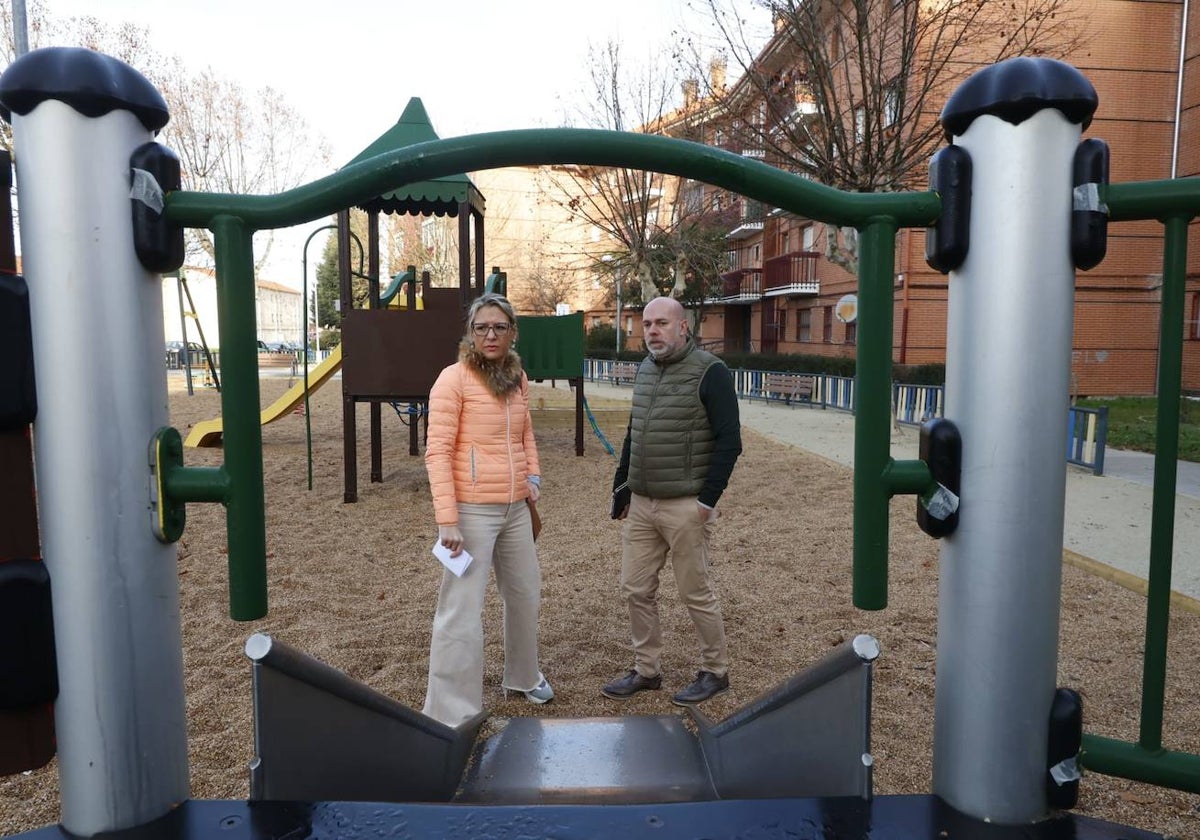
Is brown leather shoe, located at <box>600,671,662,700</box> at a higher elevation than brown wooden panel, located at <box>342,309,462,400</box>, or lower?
lower

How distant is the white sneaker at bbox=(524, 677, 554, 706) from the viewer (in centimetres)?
344

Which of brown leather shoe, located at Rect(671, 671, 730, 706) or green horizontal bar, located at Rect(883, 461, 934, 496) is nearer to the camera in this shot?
green horizontal bar, located at Rect(883, 461, 934, 496)

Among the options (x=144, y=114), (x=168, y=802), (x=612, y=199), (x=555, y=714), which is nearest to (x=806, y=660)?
(x=555, y=714)

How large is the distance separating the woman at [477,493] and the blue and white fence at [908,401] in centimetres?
157

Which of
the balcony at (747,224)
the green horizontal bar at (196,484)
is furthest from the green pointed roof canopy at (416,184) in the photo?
the balcony at (747,224)

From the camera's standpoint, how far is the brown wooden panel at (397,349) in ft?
25.2

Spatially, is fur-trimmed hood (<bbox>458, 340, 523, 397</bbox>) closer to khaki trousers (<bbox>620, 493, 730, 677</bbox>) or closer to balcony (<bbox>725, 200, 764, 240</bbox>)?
khaki trousers (<bbox>620, 493, 730, 677</bbox>)

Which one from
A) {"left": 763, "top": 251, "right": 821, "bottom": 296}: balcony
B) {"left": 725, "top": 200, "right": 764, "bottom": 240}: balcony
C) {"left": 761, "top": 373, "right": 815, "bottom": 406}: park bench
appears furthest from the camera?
{"left": 725, "top": 200, "right": 764, "bottom": 240}: balcony

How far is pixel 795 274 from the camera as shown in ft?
86.0

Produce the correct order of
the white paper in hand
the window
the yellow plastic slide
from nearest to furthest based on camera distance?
the white paper in hand < the yellow plastic slide < the window

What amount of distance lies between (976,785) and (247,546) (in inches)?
Result: 41.1

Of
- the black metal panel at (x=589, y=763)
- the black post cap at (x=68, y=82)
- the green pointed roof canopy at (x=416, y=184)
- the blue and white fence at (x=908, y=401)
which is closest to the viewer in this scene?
the black post cap at (x=68, y=82)

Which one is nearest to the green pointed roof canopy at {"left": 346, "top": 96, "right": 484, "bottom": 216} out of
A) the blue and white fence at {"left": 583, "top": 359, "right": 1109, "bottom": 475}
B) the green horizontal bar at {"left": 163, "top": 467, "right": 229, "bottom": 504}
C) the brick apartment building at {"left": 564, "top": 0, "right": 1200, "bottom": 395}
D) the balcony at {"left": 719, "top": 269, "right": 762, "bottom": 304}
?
the blue and white fence at {"left": 583, "top": 359, "right": 1109, "bottom": 475}

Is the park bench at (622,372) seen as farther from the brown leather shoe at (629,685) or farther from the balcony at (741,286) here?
the brown leather shoe at (629,685)
